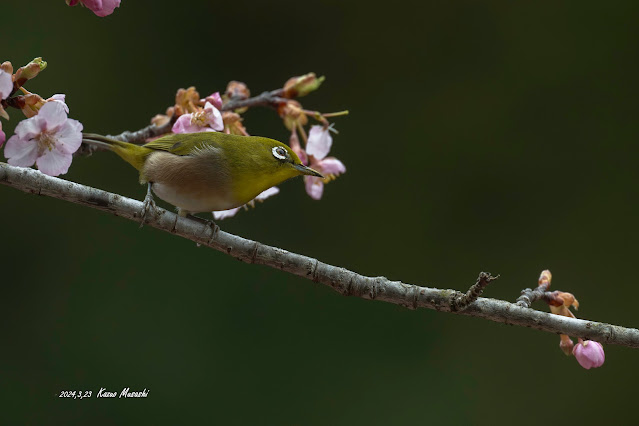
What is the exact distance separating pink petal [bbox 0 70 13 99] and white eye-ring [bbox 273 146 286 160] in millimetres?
463

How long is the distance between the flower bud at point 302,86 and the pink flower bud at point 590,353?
2.02ft

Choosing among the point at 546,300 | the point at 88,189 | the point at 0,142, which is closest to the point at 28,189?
the point at 88,189

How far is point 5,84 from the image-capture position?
30.3 inches

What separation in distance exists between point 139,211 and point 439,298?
17.5 inches

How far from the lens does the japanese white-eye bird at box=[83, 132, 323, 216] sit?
3.67 ft

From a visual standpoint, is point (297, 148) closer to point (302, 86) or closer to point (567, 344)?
point (302, 86)

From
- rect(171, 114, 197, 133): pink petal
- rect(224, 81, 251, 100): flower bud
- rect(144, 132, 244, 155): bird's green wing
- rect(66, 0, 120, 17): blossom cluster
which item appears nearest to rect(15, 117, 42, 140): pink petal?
rect(66, 0, 120, 17): blossom cluster

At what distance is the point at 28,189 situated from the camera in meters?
0.90

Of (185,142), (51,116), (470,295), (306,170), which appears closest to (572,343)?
(470,295)

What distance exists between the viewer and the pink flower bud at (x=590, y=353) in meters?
1.00

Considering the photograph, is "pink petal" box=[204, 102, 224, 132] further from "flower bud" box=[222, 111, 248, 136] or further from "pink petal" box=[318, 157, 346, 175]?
"pink petal" box=[318, 157, 346, 175]

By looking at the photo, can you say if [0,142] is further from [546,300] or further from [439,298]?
[546,300]

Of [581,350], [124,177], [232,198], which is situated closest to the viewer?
[581,350]

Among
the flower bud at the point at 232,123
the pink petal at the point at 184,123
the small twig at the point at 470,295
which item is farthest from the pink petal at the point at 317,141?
the small twig at the point at 470,295
